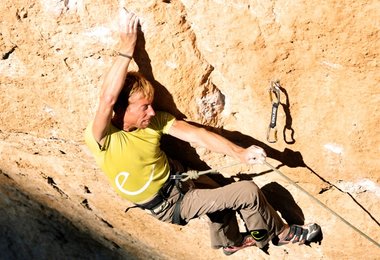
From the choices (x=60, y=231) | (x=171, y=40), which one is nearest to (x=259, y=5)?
(x=171, y=40)

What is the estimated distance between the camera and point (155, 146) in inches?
123

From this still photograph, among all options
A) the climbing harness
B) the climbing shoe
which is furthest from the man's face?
the climbing shoe

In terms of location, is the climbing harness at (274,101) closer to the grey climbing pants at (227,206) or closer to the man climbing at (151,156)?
the man climbing at (151,156)

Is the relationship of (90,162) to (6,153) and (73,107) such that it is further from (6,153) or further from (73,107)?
(6,153)

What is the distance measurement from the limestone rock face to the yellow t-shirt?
23 cm

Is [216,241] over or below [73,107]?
below

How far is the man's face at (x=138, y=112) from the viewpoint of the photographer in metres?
2.82

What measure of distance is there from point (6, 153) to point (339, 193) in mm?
3014

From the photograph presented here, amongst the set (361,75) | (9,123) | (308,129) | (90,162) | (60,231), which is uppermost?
(361,75)

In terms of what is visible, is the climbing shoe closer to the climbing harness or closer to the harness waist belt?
the harness waist belt

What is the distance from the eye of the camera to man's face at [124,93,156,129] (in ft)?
9.25

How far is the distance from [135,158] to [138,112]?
13.0 inches

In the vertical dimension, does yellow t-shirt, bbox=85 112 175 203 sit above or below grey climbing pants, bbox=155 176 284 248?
above

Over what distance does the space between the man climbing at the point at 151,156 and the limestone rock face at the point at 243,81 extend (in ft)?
0.45
